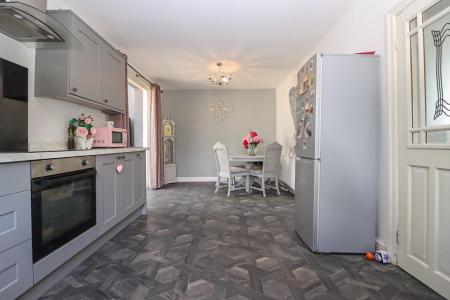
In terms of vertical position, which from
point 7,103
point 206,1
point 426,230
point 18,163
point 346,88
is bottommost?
point 426,230

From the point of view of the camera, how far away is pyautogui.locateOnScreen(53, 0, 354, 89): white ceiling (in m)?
2.44

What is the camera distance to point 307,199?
2.21 metres

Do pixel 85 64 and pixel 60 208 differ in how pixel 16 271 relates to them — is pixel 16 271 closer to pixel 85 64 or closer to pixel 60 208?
pixel 60 208

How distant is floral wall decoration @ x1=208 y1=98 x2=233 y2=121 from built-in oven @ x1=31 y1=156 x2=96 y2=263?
4.35 meters

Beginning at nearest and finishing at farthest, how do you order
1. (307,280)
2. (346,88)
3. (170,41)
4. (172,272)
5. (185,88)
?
(307,280), (172,272), (346,88), (170,41), (185,88)

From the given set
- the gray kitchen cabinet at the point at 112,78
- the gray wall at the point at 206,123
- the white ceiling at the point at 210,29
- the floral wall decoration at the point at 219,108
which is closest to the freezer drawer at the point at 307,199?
the white ceiling at the point at 210,29

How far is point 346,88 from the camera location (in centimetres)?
202

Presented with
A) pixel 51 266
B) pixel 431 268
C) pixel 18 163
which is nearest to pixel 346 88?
pixel 431 268

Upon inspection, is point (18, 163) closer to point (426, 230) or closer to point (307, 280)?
point (307, 280)

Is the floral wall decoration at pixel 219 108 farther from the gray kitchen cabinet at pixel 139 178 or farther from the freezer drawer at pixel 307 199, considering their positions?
the freezer drawer at pixel 307 199

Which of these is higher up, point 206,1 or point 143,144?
point 206,1

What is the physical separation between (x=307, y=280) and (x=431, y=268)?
79cm

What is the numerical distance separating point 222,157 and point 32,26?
339 centimetres

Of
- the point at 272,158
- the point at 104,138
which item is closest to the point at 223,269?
the point at 104,138
